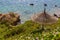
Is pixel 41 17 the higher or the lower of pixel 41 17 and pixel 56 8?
the higher

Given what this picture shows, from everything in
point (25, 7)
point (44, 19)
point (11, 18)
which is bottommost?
point (11, 18)

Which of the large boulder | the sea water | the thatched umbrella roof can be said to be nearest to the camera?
the thatched umbrella roof

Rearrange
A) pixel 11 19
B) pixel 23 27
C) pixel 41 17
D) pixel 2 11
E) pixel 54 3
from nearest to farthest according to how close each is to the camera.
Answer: pixel 41 17 < pixel 23 27 < pixel 11 19 < pixel 2 11 < pixel 54 3

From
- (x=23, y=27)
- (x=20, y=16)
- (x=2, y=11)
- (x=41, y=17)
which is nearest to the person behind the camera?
(x=41, y=17)

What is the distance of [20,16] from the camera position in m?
28.0

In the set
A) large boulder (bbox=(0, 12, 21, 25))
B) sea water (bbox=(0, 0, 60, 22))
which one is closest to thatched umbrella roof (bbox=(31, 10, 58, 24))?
large boulder (bbox=(0, 12, 21, 25))

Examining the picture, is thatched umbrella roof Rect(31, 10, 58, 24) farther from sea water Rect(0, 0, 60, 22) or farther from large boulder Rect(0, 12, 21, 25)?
sea water Rect(0, 0, 60, 22)

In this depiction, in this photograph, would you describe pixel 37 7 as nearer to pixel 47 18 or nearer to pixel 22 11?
pixel 22 11

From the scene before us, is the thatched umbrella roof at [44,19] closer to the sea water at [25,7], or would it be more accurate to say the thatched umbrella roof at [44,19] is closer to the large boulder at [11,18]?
the large boulder at [11,18]

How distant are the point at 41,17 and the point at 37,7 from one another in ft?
56.2

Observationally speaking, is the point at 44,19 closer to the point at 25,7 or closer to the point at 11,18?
the point at 11,18

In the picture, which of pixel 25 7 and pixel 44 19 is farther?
pixel 25 7

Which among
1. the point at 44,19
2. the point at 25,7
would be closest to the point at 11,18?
the point at 25,7

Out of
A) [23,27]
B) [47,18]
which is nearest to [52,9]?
[23,27]
